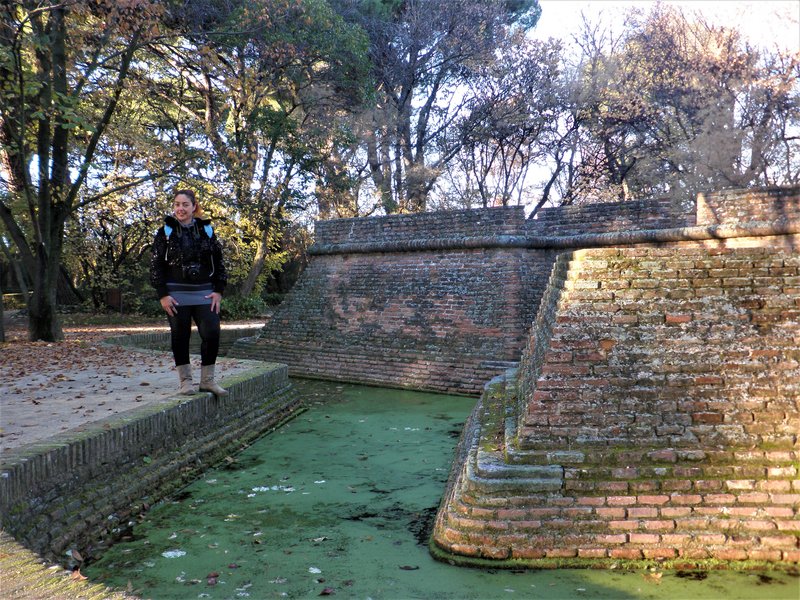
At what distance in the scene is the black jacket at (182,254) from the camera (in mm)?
5262

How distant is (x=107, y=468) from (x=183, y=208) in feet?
6.60

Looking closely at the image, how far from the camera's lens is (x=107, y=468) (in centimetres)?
436

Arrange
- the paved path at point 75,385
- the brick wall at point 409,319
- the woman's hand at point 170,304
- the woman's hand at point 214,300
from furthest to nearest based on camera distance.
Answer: the brick wall at point 409,319, the woman's hand at point 214,300, the woman's hand at point 170,304, the paved path at point 75,385

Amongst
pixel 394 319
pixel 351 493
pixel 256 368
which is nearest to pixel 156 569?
pixel 351 493

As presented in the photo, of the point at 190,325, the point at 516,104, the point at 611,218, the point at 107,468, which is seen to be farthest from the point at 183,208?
the point at 516,104

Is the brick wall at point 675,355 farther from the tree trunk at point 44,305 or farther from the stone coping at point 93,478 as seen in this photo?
the tree trunk at point 44,305

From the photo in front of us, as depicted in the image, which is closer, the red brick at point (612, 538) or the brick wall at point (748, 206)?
the red brick at point (612, 538)

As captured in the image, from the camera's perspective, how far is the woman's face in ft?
17.1

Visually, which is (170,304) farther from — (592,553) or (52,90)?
(52,90)

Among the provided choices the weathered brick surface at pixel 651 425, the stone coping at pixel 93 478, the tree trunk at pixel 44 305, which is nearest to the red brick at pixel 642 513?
the weathered brick surface at pixel 651 425

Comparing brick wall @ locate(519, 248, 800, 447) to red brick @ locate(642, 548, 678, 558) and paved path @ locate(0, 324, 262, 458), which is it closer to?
red brick @ locate(642, 548, 678, 558)

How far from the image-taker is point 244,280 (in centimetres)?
1983

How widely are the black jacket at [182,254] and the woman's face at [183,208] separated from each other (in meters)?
0.06

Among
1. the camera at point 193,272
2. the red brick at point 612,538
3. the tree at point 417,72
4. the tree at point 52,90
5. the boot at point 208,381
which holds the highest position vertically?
the tree at point 417,72
